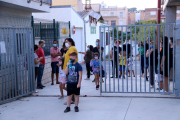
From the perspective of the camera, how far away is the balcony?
29.4 feet

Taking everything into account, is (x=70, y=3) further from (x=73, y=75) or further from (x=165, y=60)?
(x=73, y=75)

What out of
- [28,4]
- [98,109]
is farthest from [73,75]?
[28,4]

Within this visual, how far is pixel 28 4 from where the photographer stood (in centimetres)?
1011

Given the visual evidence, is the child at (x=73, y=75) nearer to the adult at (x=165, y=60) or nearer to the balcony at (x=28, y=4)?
the adult at (x=165, y=60)

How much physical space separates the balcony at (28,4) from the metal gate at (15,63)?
6.00 ft

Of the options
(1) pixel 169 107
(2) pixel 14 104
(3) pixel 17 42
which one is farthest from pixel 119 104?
(3) pixel 17 42

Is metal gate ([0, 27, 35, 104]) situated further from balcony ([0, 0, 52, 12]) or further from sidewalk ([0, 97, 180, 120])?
balcony ([0, 0, 52, 12])

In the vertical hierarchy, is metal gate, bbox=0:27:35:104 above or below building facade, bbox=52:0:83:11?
below

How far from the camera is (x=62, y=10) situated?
1883cm

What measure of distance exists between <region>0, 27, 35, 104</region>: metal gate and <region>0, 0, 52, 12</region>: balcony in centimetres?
183

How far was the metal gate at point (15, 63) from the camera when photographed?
6.83 meters

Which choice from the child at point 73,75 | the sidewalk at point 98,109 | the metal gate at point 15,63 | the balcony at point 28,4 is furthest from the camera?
the balcony at point 28,4

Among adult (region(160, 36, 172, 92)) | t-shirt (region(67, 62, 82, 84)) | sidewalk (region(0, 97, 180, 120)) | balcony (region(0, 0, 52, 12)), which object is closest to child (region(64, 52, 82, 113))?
t-shirt (region(67, 62, 82, 84))

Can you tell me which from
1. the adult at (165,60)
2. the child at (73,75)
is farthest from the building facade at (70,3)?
the child at (73,75)
